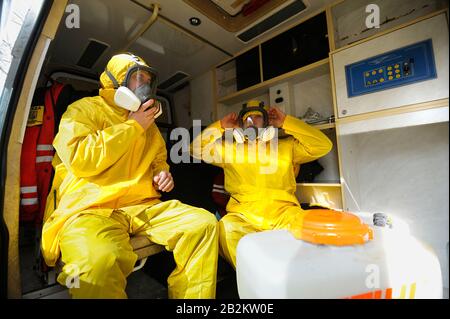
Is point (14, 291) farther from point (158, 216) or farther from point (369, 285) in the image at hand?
point (369, 285)

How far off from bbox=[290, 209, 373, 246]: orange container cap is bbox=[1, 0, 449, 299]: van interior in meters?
0.21

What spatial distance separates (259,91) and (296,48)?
19.9 inches

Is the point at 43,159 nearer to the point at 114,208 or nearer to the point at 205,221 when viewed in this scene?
the point at 114,208

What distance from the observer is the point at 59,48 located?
6.08ft

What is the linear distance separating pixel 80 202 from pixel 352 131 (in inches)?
64.0

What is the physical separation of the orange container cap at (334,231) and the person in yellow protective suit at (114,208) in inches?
18.6

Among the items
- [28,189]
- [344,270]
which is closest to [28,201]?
[28,189]

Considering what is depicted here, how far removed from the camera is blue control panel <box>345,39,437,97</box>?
0.94m

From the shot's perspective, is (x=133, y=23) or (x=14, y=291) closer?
(x=14, y=291)

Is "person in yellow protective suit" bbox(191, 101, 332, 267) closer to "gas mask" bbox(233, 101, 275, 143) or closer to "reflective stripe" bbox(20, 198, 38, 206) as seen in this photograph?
"gas mask" bbox(233, 101, 275, 143)

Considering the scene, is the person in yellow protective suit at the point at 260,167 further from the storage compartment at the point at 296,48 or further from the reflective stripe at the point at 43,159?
the reflective stripe at the point at 43,159
